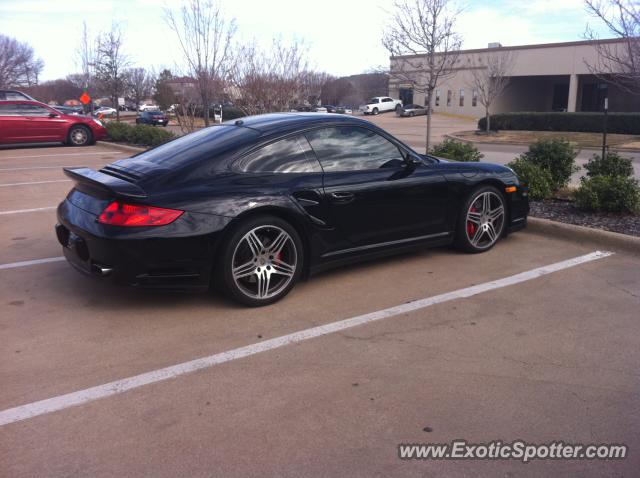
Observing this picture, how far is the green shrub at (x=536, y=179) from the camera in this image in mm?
7805

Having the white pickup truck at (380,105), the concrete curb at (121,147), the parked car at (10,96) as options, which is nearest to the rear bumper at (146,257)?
the concrete curb at (121,147)

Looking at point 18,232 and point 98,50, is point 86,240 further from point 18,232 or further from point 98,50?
point 98,50

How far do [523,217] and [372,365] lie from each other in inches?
135

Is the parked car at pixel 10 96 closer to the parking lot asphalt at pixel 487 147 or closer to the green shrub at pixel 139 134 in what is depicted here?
the green shrub at pixel 139 134

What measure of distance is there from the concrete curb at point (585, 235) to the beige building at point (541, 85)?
30.9 metres

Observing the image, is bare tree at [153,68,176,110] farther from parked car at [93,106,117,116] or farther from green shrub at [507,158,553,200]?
green shrub at [507,158,553,200]

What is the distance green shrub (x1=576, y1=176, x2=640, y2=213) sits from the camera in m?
6.85

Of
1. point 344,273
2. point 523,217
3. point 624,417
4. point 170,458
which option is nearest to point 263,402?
point 170,458

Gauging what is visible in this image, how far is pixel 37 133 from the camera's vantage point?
1748 centimetres

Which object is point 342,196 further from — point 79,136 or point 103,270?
point 79,136

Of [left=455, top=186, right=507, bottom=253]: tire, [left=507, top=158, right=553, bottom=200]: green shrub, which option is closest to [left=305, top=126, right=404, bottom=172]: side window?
[left=455, top=186, right=507, bottom=253]: tire

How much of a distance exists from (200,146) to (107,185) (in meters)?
0.85

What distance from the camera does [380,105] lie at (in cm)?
5678

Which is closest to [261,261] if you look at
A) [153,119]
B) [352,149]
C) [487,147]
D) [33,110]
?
[352,149]
